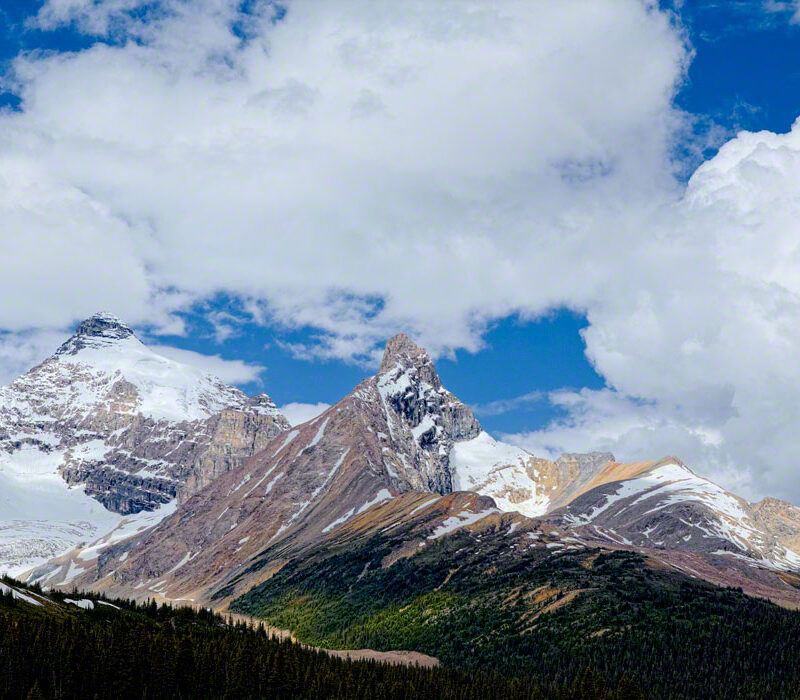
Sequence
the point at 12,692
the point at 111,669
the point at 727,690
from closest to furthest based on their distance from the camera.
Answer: the point at 12,692
the point at 111,669
the point at 727,690

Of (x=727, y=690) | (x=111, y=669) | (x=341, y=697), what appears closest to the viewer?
(x=111, y=669)

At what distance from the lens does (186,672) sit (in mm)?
162250

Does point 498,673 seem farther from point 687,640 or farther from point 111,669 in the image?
point 111,669

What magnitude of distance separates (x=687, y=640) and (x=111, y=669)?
394ft

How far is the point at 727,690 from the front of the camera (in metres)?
174

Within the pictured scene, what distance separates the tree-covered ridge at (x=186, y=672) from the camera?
145m

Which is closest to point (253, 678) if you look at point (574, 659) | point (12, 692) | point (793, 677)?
point (12, 692)

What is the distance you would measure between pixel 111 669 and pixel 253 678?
28.5 m

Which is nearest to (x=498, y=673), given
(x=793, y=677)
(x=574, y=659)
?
(x=574, y=659)

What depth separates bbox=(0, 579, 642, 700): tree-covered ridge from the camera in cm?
14475

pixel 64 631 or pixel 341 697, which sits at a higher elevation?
pixel 64 631

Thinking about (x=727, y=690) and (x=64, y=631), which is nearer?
(x=64, y=631)

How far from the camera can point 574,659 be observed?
644 ft

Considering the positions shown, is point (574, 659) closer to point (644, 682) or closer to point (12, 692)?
point (644, 682)
